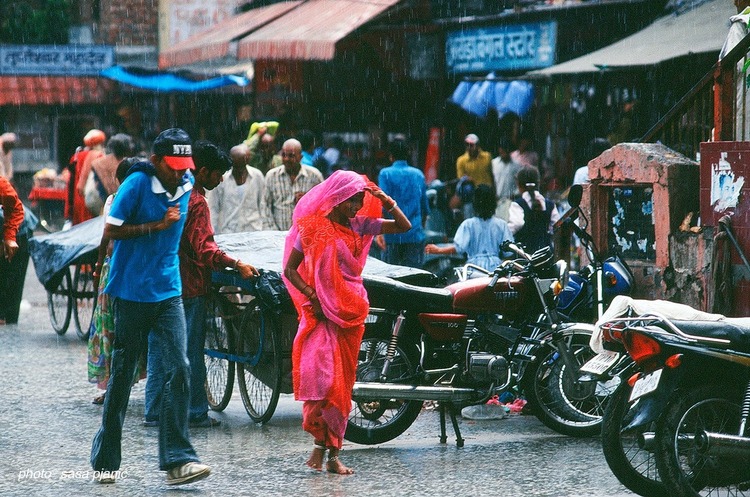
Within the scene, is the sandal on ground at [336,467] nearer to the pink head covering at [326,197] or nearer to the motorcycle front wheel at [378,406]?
the motorcycle front wheel at [378,406]

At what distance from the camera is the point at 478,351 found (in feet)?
25.3

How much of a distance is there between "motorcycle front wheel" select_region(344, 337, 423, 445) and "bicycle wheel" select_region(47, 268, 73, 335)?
16.8ft

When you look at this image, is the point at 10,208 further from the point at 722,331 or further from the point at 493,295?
the point at 722,331

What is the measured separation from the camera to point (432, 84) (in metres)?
20.4

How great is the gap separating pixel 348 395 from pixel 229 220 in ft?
17.8

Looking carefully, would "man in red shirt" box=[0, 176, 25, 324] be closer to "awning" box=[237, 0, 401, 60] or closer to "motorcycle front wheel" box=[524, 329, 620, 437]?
"motorcycle front wheel" box=[524, 329, 620, 437]

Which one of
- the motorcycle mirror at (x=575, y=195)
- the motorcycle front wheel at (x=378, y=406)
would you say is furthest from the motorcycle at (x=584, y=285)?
the motorcycle front wheel at (x=378, y=406)

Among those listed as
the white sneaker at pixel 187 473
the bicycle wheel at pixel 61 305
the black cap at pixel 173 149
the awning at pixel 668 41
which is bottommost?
the white sneaker at pixel 187 473

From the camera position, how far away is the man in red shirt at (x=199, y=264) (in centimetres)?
793

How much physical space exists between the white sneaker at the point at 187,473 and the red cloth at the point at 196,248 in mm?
1817

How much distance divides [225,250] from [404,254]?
4336 mm

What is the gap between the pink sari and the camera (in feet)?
22.2

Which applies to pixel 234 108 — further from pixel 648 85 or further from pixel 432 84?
pixel 648 85

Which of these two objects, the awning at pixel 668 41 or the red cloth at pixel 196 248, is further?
the awning at pixel 668 41
